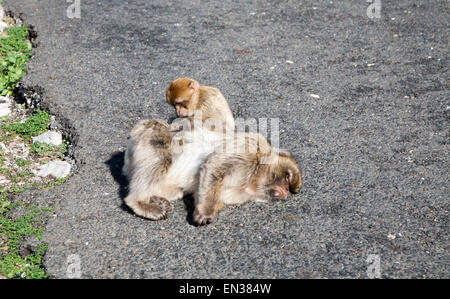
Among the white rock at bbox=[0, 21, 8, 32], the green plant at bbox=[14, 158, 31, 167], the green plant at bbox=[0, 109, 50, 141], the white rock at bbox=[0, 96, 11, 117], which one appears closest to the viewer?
the green plant at bbox=[14, 158, 31, 167]

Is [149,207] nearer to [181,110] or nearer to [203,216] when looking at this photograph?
[203,216]

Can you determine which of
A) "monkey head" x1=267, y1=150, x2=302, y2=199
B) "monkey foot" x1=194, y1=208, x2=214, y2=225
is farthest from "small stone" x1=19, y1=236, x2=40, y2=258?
"monkey head" x1=267, y1=150, x2=302, y2=199

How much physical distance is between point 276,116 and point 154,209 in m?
2.05

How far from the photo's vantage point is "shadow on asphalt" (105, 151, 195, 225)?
3943 millimetres

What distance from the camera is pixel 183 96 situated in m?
4.61

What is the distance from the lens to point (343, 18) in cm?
779

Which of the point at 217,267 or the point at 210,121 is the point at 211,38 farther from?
the point at 217,267

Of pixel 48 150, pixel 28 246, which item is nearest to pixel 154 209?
pixel 28 246

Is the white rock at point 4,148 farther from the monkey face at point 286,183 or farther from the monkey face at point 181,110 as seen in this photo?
the monkey face at point 286,183

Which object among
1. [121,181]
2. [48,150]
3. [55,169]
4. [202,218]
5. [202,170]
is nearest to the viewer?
[202,218]

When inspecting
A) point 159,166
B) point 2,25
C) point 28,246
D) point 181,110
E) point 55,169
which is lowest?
point 28,246

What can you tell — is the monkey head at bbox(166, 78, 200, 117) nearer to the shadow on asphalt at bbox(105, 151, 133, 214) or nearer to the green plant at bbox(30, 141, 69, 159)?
the shadow on asphalt at bbox(105, 151, 133, 214)

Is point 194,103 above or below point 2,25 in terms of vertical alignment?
below
